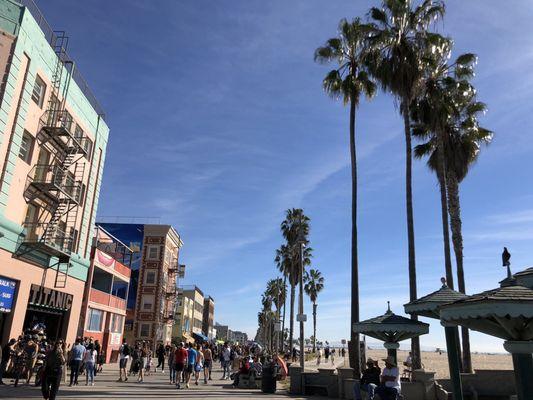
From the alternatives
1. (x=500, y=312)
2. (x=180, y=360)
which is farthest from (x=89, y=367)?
(x=500, y=312)

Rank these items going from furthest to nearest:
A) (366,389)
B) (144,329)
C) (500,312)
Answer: (144,329), (366,389), (500,312)

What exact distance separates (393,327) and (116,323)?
31238mm

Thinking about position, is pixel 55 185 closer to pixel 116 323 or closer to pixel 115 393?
pixel 115 393

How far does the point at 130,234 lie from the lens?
193 feet

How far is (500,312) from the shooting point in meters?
6.27

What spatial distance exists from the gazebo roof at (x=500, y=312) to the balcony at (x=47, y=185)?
19.4 m

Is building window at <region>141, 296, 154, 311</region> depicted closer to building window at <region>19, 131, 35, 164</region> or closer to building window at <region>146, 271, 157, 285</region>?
building window at <region>146, 271, 157, 285</region>

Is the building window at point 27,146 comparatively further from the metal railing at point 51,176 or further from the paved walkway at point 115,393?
the paved walkway at point 115,393

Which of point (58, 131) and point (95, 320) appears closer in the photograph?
point (58, 131)

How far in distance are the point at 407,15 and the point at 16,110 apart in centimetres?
1842

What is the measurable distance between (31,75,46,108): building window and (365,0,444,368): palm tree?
16.0 meters

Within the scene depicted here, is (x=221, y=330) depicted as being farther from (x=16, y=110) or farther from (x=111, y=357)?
(x=16, y=110)

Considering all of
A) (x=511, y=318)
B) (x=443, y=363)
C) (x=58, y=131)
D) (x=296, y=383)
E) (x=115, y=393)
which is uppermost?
(x=58, y=131)

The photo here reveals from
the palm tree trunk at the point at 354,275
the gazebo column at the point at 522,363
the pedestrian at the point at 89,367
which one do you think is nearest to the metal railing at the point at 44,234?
the pedestrian at the point at 89,367
